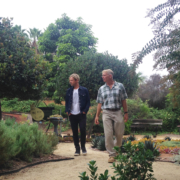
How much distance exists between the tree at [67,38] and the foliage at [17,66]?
56.3 feet

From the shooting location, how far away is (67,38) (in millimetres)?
27625

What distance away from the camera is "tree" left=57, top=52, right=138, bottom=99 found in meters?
10.8

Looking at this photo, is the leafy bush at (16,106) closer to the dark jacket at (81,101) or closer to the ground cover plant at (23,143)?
the ground cover plant at (23,143)

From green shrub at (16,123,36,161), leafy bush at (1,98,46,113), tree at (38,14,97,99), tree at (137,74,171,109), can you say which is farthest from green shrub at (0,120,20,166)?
tree at (38,14,97,99)

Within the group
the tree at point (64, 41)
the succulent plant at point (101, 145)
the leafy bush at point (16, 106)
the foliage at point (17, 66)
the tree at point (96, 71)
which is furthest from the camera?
the tree at point (64, 41)

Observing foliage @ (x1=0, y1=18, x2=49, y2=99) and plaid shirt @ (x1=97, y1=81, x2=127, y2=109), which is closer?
plaid shirt @ (x1=97, y1=81, x2=127, y2=109)

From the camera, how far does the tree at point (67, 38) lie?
88.3 feet

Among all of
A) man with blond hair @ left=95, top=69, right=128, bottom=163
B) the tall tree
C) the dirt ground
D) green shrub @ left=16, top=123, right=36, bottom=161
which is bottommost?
the dirt ground

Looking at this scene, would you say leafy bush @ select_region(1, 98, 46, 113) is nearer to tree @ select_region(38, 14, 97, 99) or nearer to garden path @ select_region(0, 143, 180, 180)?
tree @ select_region(38, 14, 97, 99)

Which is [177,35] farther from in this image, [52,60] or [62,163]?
[52,60]

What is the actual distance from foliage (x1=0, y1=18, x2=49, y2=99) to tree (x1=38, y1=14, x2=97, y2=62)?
17168 mm

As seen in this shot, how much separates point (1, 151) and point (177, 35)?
3.09m

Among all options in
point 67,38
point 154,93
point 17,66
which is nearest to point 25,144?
point 17,66

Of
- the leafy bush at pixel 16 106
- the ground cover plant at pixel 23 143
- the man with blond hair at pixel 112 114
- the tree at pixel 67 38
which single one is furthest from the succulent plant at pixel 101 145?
the tree at pixel 67 38
